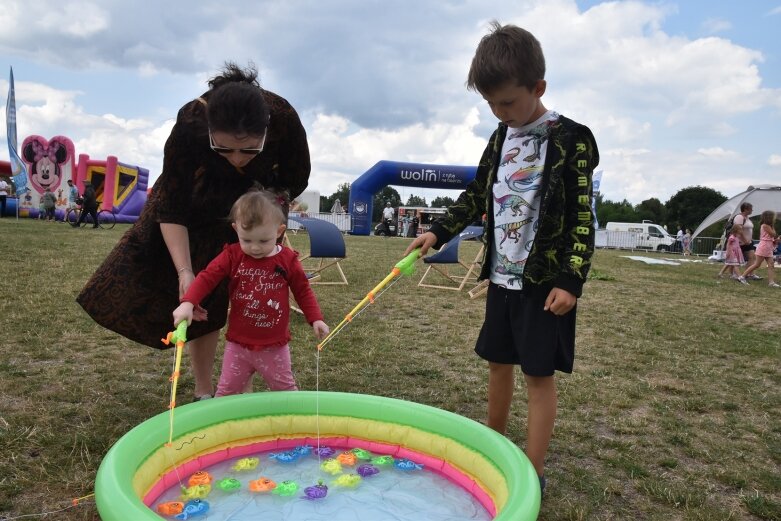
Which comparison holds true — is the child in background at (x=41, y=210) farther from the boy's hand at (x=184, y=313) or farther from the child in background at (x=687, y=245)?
the child in background at (x=687, y=245)

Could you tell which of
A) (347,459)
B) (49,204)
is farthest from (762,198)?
(49,204)

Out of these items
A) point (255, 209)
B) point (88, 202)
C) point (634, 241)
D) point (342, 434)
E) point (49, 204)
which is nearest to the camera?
point (255, 209)

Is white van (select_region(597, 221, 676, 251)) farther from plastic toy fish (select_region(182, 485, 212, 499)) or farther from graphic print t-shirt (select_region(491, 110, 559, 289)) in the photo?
plastic toy fish (select_region(182, 485, 212, 499))

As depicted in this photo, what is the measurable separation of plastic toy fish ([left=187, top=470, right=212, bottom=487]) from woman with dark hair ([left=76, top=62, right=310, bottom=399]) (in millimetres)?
587

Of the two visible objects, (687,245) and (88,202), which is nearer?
(88,202)

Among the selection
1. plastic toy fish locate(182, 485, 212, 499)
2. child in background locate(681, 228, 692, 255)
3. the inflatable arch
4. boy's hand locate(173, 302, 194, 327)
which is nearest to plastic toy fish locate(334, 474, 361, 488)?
plastic toy fish locate(182, 485, 212, 499)

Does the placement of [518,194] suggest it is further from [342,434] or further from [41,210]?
[41,210]

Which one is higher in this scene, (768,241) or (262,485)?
(768,241)

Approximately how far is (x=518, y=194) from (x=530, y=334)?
500mm

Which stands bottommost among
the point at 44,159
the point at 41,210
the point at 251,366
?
the point at 251,366

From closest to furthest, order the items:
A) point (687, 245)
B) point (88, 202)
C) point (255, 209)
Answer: point (255, 209) < point (88, 202) < point (687, 245)

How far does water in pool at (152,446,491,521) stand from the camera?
1.92 metres

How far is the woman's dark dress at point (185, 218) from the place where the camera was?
2.26m

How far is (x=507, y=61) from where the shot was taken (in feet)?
5.93
